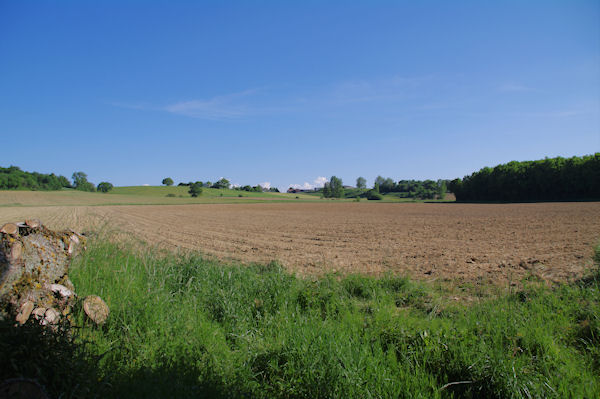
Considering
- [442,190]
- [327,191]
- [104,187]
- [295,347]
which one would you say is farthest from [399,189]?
[295,347]

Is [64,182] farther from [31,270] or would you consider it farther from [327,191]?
[31,270]

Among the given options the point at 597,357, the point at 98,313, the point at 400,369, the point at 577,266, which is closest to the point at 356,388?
the point at 400,369

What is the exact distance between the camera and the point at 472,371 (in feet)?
10.8

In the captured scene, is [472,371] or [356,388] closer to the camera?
[356,388]

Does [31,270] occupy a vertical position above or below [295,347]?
above

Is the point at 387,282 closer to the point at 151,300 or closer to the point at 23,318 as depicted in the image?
the point at 151,300

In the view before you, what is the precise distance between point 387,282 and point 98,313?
566cm

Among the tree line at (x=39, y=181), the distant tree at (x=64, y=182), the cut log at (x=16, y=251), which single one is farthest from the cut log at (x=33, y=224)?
the distant tree at (x=64, y=182)

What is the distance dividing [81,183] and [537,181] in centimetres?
16408

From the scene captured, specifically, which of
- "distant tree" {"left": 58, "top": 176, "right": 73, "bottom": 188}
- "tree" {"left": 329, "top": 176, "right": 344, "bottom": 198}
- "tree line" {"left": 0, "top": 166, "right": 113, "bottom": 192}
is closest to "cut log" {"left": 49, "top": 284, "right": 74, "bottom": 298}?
"tree line" {"left": 0, "top": 166, "right": 113, "bottom": 192}

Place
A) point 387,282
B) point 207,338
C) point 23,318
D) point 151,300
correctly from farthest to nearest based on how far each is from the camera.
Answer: point 387,282, point 151,300, point 207,338, point 23,318

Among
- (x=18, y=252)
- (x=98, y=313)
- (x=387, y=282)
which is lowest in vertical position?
(x=387, y=282)

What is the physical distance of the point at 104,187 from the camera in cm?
13300

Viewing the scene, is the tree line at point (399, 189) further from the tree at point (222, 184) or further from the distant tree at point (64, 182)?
the distant tree at point (64, 182)
